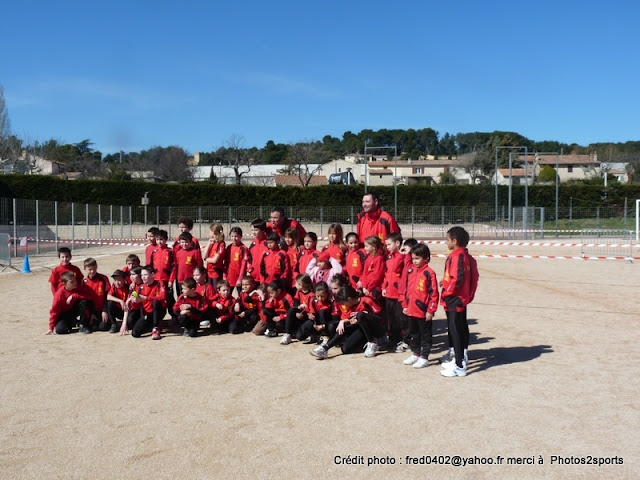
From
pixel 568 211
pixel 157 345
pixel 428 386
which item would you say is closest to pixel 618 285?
pixel 428 386

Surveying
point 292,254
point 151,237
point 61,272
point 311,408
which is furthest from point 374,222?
point 61,272

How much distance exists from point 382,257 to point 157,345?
344cm

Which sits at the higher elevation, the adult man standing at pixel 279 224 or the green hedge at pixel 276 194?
the green hedge at pixel 276 194

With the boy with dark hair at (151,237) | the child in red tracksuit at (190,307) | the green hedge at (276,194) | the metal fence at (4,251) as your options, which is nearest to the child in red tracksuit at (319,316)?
the child in red tracksuit at (190,307)

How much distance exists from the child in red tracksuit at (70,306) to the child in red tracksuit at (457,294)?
18.7ft

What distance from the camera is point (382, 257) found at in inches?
328

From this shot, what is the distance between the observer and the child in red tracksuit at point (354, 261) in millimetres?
8719

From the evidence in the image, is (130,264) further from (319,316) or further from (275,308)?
(319,316)

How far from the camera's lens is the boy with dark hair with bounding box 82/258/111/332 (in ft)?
31.4

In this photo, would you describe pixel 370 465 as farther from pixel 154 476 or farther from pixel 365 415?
pixel 154 476

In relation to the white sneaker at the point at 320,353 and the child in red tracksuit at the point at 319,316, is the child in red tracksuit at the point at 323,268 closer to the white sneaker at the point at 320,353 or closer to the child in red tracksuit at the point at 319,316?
the child in red tracksuit at the point at 319,316

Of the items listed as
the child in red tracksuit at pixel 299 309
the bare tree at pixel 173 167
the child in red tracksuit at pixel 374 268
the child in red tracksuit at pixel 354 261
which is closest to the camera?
the child in red tracksuit at pixel 374 268

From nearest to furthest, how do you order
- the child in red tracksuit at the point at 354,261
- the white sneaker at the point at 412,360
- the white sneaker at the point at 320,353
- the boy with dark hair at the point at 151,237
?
the white sneaker at the point at 412,360, the white sneaker at the point at 320,353, the child in red tracksuit at the point at 354,261, the boy with dark hair at the point at 151,237

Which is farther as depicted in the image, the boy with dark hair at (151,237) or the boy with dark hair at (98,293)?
the boy with dark hair at (151,237)
